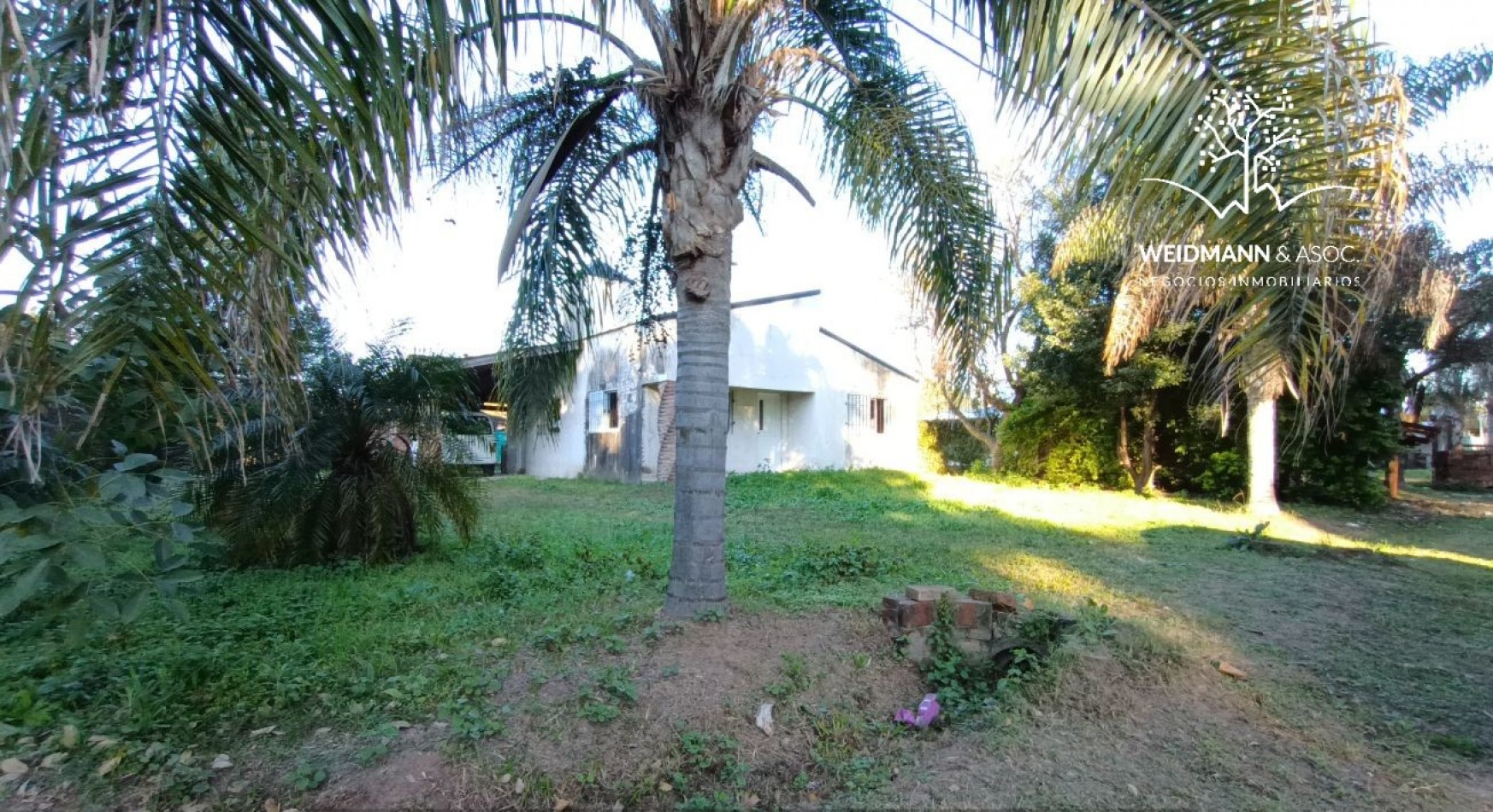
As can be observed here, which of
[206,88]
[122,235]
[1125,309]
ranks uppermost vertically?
[1125,309]

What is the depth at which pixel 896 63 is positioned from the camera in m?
5.51

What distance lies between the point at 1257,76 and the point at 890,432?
765 inches

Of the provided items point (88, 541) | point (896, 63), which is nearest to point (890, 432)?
point (896, 63)

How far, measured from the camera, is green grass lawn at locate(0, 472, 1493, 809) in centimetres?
299

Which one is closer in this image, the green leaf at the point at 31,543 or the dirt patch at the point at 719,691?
the green leaf at the point at 31,543

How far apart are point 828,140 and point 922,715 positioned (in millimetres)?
3948

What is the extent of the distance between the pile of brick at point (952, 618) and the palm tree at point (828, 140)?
1030 millimetres

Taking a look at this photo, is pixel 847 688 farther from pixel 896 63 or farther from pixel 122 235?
pixel 896 63

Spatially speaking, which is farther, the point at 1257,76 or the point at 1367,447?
the point at 1367,447

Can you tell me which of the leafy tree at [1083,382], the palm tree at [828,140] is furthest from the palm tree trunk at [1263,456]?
the palm tree at [828,140]

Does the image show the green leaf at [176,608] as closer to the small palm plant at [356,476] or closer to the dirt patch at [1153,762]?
the dirt patch at [1153,762]

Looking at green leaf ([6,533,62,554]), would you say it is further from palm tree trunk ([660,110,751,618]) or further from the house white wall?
the house white wall

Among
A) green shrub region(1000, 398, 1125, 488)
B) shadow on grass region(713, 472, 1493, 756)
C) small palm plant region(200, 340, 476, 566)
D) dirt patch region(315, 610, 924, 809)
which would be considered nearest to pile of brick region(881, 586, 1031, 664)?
dirt patch region(315, 610, 924, 809)

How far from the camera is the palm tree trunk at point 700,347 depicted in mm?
4438
